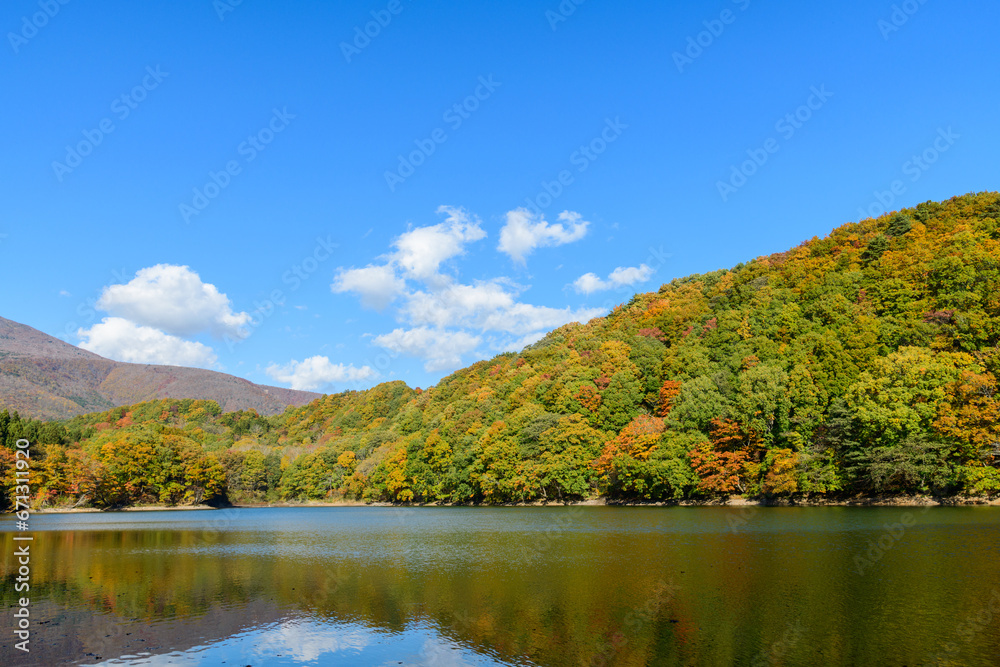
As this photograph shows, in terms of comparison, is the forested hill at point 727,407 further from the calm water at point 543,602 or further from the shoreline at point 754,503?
the calm water at point 543,602

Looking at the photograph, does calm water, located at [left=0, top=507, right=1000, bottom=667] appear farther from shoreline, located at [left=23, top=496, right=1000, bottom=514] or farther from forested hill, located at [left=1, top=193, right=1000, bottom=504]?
forested hill, located at [left=1, top=193, right=1000, bottom=504]

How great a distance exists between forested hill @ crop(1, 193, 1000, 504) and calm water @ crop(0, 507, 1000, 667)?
24.3 meters

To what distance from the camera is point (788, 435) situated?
6356cm

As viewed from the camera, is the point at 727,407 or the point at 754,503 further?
the point at 727,407

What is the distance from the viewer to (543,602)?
19250mm

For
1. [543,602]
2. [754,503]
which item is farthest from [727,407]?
[543,602]

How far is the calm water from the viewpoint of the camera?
14141 mm

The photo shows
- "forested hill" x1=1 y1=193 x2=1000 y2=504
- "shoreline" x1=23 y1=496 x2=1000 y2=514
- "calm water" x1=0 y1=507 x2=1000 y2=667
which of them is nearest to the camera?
"calm water" x1=0 y1=507 x2=1000 y2=667

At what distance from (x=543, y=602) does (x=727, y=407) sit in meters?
54.9

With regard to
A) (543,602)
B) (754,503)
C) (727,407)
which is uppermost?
(727,407)

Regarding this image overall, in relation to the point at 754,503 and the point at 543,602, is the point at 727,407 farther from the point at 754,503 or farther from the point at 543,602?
the point at 543,602

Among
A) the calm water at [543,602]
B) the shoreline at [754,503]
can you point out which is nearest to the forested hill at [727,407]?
the shoreline at [754,503]

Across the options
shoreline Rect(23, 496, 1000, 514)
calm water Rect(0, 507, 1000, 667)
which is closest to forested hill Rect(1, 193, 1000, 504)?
shoreline Rect(23, 496, 1000, 514)

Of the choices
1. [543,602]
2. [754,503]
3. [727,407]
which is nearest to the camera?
[543,602]
